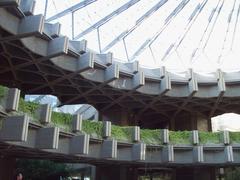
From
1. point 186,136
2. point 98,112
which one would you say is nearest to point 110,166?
point 98,112

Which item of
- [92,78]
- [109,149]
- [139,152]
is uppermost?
[92,78]

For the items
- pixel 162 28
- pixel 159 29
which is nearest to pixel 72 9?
pixel 159 29

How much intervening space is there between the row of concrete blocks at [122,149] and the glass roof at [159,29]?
850cm

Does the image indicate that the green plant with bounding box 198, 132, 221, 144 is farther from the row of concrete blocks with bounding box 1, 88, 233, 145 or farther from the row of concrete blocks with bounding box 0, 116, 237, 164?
the row of concrete blocks with bounding box 0, 116, 237, 164

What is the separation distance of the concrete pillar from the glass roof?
1191 centimetres

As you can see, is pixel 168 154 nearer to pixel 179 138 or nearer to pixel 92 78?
pixel 179 138

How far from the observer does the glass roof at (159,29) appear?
2928 cm

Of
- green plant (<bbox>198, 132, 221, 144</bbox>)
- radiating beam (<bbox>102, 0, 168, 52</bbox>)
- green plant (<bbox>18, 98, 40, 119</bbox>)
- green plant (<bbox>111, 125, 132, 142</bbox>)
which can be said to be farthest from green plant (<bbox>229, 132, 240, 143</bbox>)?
green plant (<bbox>18, 98, 40, 119</bbox>)

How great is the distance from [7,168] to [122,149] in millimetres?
10104

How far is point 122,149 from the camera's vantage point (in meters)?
31.9

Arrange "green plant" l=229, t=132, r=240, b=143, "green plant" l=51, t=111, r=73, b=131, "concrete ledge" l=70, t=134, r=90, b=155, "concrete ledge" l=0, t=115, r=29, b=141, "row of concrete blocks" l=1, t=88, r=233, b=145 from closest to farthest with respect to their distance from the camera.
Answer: "concrete ledge" l=0, t=115, r=29, b=141
"row of concrete blocks" l=1, t=88, r=233, b=145
"green plant" l=51, t=111, r=73, b=131
"concrete ledge" l=70, t=134, r=90, b=155
"green plant" l=229, t=132, r=240, b=143

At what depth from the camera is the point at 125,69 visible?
34.9 m

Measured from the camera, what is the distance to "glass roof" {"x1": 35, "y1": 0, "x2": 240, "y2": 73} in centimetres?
2928

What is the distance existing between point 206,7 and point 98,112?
1898 centimetres
